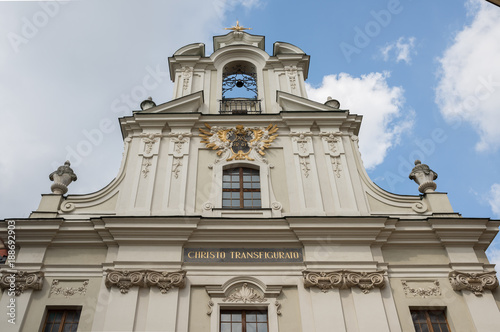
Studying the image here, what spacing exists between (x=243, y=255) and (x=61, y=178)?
5622mm

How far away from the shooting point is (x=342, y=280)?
37.0 ft

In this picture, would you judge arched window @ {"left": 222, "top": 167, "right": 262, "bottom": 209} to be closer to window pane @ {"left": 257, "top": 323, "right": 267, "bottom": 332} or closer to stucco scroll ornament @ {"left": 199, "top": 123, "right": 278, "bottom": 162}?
stucco scroll ornament @ {"left": 199, "top": 123, "right": 278, "bottom": 162}

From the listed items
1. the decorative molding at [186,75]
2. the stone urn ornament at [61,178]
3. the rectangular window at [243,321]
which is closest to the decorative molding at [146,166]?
the stone urn ornament at [61,178]

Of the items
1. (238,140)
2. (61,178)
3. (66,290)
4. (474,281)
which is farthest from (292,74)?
(66,290)

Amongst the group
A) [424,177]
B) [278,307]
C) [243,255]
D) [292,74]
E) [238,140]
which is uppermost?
[292,74]

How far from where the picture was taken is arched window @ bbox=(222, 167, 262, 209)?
13.4m

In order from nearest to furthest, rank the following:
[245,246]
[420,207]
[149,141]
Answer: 1. [245,246]
2. [420,207]
3. [149,141]

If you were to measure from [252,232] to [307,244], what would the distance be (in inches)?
54.4

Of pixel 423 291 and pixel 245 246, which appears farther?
pixel 245 246

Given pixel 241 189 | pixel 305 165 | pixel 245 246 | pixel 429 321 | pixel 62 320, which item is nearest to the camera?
pixel 62 320

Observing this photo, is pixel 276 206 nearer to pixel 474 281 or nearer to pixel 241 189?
pixel 241 189

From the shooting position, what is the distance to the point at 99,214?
12992 mm

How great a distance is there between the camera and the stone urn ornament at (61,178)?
1336cm

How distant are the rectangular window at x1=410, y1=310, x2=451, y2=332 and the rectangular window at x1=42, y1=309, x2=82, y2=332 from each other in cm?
764
